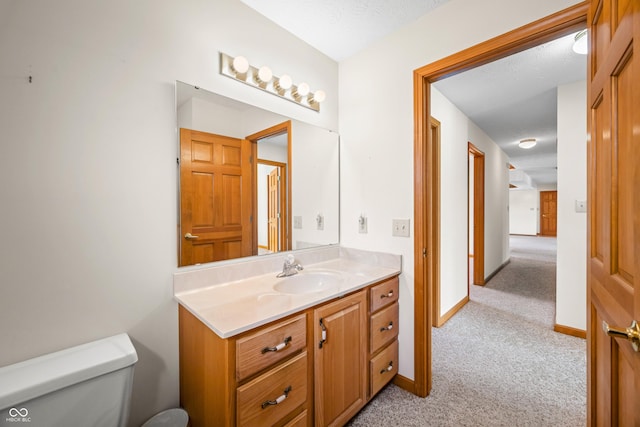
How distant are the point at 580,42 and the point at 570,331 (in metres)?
2.42

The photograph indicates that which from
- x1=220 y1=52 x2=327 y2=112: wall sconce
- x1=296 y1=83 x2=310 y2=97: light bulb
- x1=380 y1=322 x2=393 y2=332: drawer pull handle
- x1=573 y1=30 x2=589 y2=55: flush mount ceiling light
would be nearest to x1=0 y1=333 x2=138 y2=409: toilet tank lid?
x1=380 y1=322 x2=393 y2=332: drawer pull handle

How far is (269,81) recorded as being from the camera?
1599 mm

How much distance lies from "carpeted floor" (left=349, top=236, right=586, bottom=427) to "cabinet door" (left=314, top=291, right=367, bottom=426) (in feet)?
0.70

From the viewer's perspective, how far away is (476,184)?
12.7ft

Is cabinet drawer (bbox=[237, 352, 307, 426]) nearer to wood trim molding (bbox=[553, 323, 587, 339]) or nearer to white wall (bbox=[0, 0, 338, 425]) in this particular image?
Answer: white wall (bbox=[0, 0, 338, 425])

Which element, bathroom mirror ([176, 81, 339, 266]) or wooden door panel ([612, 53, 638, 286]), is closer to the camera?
wooden door panel ([612, 53, 638, 286])

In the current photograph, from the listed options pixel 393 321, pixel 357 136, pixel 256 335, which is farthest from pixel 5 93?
pixel 393 321

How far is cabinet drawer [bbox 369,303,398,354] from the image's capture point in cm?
151

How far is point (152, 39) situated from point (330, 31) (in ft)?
3.56

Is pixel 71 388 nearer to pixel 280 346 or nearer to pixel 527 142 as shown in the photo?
pixel 280 346

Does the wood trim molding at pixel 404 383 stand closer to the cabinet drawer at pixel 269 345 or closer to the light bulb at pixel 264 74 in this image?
the cabinet drawer at pixel 269 345

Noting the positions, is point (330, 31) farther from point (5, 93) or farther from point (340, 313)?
point (340, 313)

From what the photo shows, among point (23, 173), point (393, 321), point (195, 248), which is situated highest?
point (23, 173)

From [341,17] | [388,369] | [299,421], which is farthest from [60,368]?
[341,17]
